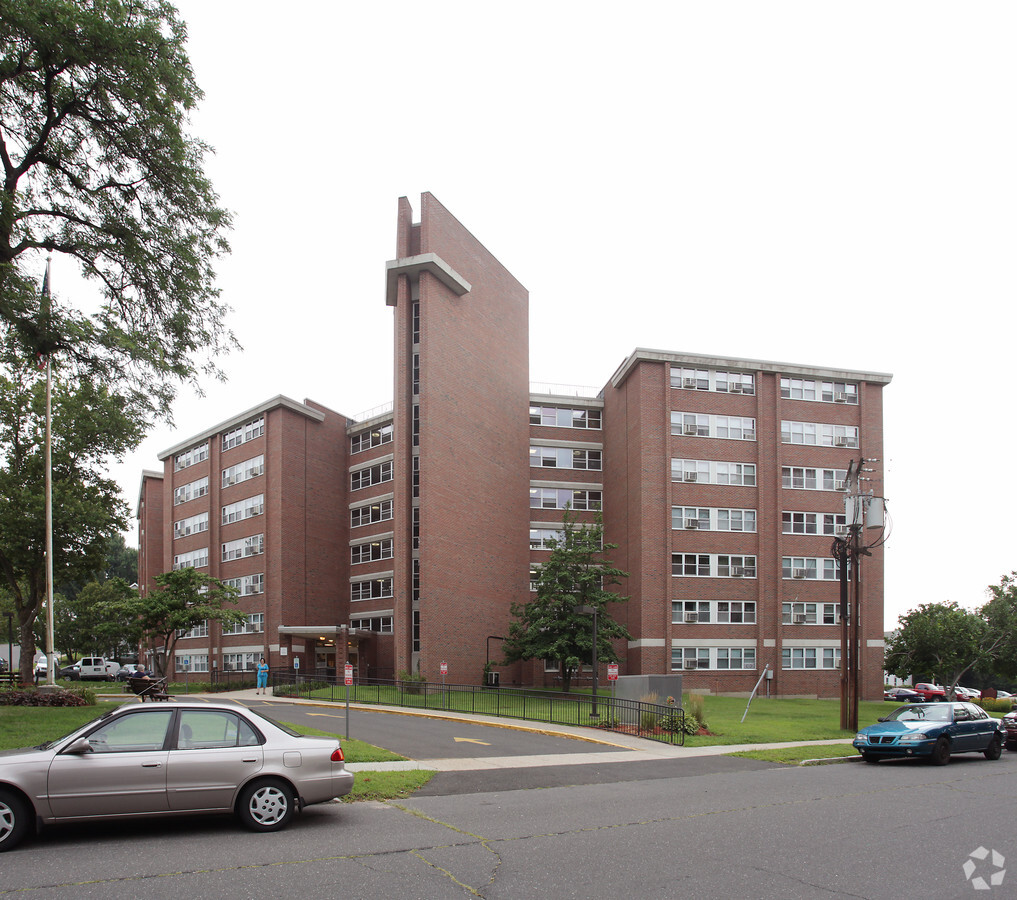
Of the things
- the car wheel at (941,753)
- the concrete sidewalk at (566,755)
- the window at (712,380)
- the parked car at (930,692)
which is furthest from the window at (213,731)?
the parked car at (930,692)

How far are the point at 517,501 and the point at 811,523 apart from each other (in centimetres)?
1704

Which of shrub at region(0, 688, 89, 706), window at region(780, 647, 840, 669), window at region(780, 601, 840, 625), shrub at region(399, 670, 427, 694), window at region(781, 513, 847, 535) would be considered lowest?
window at region(780, 647, 840, 669)

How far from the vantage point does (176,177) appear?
20.2m

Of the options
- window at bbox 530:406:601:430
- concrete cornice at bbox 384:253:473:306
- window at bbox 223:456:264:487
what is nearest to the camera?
concrete cornice at bbox 384:253:473:306

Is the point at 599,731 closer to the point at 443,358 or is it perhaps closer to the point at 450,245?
the point at 443,358

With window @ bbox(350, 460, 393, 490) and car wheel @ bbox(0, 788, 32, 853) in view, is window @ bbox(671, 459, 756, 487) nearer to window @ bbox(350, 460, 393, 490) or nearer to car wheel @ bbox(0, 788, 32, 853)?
window @ bbox(350, 460, 393, 490)

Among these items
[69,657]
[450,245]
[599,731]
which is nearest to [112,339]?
[599,731]

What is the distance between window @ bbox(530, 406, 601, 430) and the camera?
178 ft

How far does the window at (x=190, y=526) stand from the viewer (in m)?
58.7

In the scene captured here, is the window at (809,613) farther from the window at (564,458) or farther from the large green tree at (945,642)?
the window at (564,458)

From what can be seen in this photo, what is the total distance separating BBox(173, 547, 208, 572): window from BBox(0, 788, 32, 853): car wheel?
50.9 m

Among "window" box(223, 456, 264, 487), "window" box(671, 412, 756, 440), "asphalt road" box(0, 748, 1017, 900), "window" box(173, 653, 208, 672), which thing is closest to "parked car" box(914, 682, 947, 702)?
"window" box(671, 412, 756, 440)

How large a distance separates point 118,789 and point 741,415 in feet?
144

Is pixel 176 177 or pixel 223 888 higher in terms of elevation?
pixel 176 177
